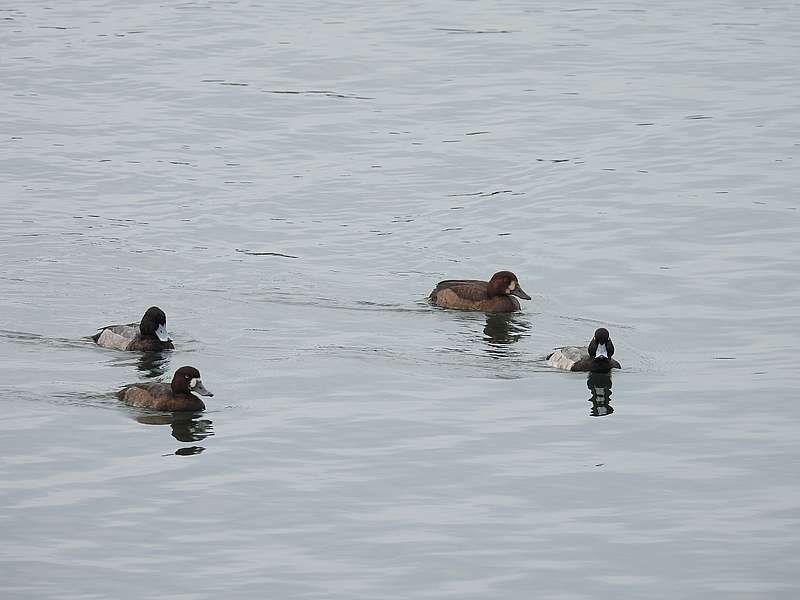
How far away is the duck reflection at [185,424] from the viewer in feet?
55.2

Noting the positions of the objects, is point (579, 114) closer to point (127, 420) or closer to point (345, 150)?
point (345, 150)

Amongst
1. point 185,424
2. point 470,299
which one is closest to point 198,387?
point 185,424

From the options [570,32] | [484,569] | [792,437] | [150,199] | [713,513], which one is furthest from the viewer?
[570,32]

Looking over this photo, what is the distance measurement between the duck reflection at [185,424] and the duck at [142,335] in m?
2.56

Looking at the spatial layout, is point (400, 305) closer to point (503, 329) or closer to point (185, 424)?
point (503, 329)

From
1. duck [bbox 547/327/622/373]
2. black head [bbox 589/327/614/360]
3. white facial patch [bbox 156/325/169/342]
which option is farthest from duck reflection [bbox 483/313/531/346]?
white facial patch [bbox 156/325/169/342]

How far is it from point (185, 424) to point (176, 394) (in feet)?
1.71

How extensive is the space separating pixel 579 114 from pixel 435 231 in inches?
351

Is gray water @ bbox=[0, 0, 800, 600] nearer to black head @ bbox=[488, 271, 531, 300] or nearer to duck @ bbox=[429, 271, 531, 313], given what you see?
duck @ bbox=[429, 271, 531, 313]

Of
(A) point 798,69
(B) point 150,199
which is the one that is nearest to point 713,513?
(B) point 150,199

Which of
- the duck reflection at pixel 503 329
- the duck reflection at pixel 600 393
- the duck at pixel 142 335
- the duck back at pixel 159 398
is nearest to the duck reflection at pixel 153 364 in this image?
the duck at pixel 142 335

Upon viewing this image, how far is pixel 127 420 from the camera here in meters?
17.2

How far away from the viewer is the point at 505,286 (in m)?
22.3

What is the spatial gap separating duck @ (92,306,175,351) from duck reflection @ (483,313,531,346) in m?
4.35
